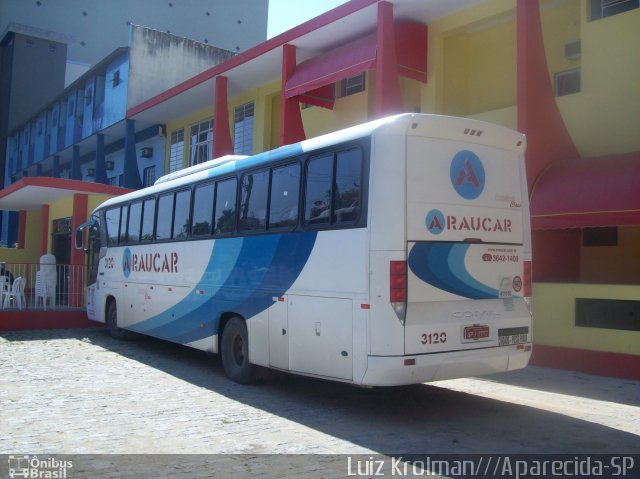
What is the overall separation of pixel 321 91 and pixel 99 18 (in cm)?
3205

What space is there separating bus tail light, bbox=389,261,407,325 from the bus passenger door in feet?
5.83

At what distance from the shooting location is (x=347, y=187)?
6.63 m

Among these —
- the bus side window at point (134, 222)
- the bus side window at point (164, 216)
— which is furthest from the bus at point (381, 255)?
the bus side window at point (134, 222)

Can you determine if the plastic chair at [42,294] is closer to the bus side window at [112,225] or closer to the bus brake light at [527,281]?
the bus side window at [112,225]

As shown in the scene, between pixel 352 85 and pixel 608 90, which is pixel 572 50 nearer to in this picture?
pixel 608 90

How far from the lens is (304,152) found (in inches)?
291

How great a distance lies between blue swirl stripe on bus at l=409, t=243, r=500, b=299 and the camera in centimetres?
623

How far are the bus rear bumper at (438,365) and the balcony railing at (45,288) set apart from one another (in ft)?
37.6

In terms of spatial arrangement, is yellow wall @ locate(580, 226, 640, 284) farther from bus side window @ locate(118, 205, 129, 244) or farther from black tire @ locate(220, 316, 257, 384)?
bus side window @ locate(118, 205, 129, 244)

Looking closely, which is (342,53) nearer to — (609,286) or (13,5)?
(609,286)

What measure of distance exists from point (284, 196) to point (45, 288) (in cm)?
1025

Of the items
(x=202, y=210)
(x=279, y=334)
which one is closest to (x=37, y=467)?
(x=279, y=334)

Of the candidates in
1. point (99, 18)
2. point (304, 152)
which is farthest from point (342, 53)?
point (99, 18)

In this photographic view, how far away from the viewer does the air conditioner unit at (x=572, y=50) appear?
41.4 feet
